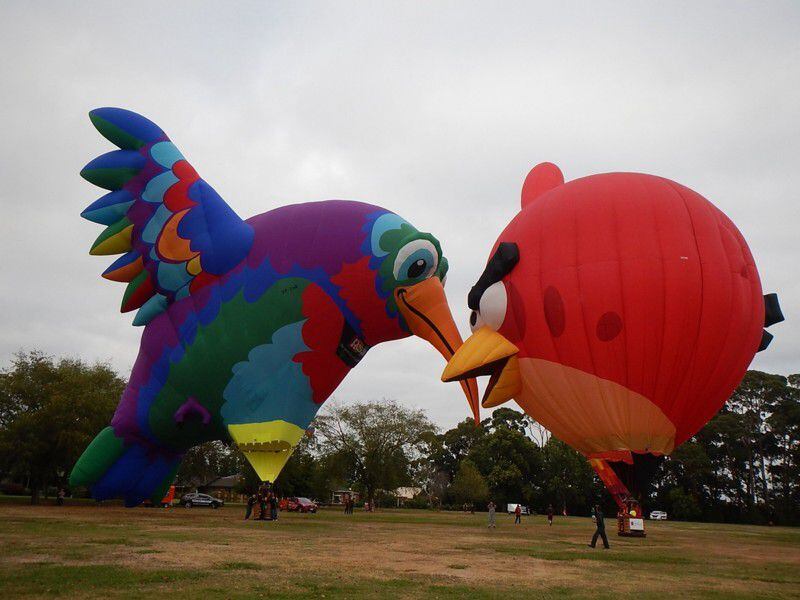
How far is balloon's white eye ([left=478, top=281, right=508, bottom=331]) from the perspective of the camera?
8656 mm

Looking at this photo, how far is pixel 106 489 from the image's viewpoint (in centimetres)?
1477

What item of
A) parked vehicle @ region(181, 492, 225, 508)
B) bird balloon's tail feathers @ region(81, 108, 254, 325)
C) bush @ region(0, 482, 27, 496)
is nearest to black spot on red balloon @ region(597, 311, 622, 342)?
bird balloon's tail feathers @ region(81, 108, 254, 325)

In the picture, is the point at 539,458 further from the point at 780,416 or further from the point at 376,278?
the point at 376,278

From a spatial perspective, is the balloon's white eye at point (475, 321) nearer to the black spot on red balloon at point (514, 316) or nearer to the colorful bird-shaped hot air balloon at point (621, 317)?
the colorful bird-shaped hot air balloon at point (621, 317)

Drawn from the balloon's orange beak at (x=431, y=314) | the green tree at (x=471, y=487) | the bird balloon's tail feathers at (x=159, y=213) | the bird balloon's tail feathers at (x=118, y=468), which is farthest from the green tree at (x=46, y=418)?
the green tree at (x=471, y=487)

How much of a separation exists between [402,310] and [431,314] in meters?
0.58

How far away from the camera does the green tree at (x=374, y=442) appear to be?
38062 mm

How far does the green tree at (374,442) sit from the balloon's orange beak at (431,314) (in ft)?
86.3

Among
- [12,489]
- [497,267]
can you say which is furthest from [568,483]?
[497,267]

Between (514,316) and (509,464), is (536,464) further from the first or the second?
(514,316)

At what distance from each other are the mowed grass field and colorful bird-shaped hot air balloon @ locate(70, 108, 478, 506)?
8.51 feet

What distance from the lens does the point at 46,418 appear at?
84.0 ft

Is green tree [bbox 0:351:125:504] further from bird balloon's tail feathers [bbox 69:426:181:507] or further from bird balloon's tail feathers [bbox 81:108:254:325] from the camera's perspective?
bird balloon's tail feathers [bbox 81:108:254:325]

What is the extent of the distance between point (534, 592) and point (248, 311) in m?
7.68
